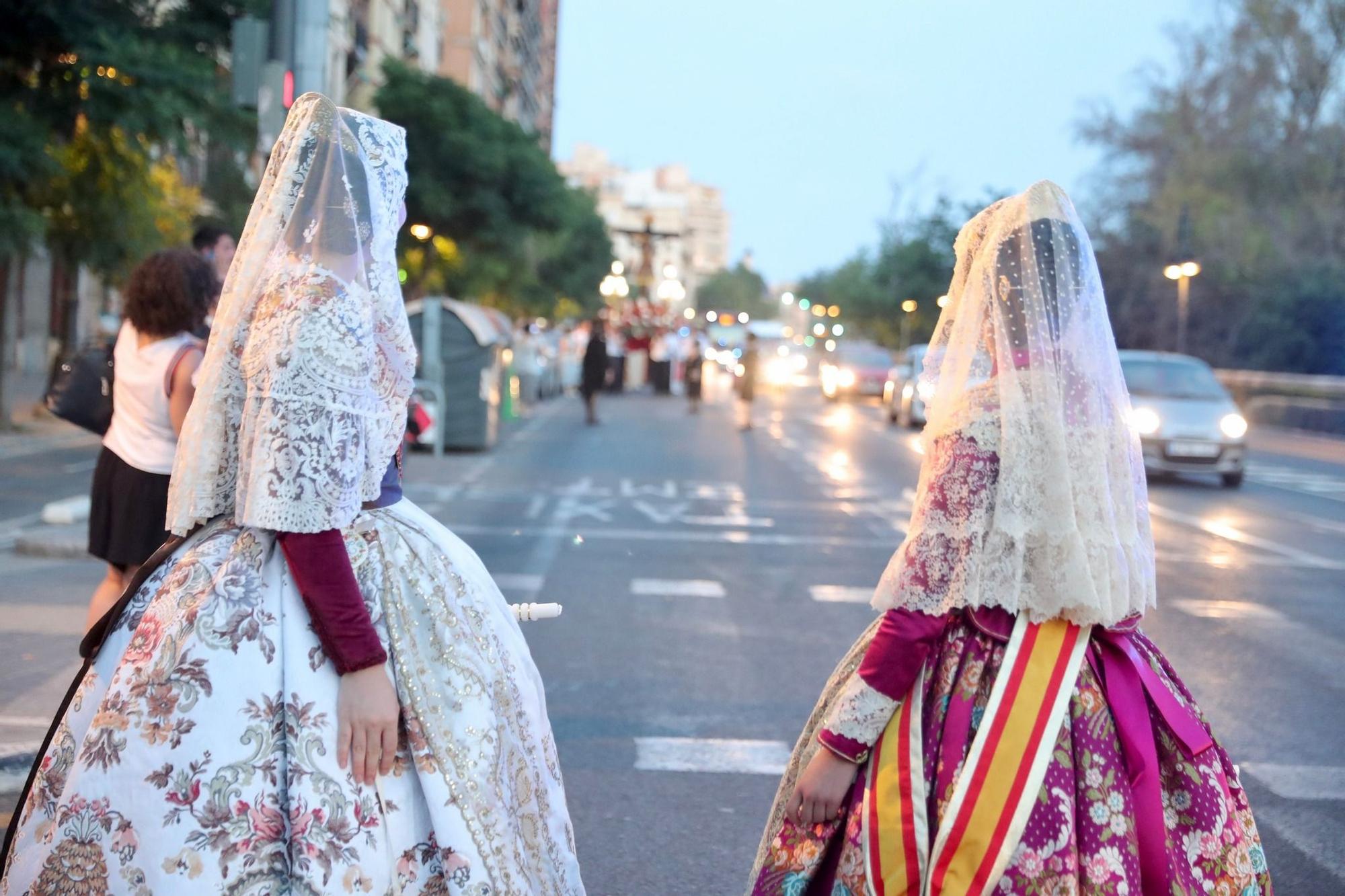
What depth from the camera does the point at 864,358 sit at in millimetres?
41156

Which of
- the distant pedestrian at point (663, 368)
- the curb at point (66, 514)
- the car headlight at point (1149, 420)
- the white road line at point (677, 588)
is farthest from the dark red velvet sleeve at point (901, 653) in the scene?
the distant pedestrian at point (663, 368)

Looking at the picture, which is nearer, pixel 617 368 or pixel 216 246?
pixel 216 246

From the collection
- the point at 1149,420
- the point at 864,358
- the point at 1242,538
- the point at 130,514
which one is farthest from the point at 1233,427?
the point at 864,358

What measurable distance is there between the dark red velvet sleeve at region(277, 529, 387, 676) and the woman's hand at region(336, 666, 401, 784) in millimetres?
26

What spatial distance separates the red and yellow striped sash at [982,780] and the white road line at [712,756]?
2538 mm

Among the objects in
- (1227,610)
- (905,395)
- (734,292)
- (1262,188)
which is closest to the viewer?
(1227,610)

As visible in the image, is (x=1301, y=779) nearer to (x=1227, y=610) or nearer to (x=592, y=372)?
(x=1227, y=610)

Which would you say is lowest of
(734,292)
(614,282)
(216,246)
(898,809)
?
(898,809)

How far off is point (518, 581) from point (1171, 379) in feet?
39.4

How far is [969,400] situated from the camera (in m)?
2.59

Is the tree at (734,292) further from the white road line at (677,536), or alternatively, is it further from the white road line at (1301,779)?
the white road line at (1301,779)

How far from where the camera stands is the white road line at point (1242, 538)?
35.3 feet

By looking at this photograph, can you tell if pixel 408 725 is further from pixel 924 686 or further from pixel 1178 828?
pixel 1178 828

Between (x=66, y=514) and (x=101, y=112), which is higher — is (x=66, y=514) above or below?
below
